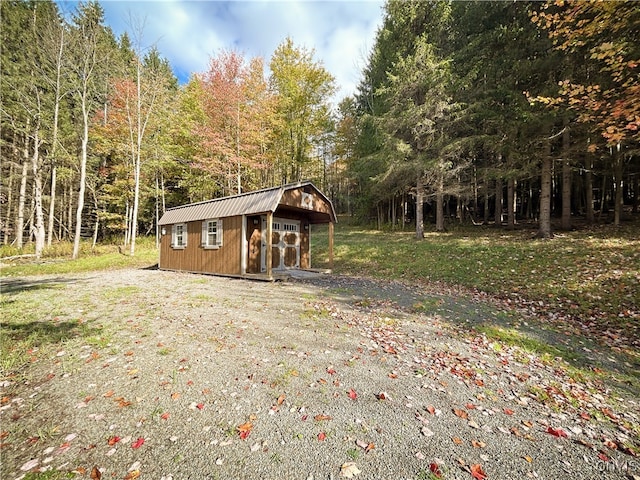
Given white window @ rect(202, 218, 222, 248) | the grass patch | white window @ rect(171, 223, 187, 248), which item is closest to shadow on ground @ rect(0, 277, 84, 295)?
white window @ rect(171, 223, 187, 248)

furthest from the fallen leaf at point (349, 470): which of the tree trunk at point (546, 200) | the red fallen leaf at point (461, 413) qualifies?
the tree trunk at point (546, 200)

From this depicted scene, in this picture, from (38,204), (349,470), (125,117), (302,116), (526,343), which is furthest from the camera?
(302,116)

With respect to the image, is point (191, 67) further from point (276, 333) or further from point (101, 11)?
point (276, 333)

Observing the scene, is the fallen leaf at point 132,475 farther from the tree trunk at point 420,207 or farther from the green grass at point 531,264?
the tree trunk at point 420,207

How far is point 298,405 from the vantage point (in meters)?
2.85

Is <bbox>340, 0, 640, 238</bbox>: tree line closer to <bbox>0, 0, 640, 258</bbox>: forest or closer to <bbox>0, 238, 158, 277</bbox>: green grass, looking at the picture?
<bbox>0, 0, 640, 258</bbox>: forest

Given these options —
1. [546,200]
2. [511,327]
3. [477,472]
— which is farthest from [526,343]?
[546,200]

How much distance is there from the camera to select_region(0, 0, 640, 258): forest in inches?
459

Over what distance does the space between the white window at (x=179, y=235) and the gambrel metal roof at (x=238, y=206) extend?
0.86 ft

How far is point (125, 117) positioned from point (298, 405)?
2058 cm

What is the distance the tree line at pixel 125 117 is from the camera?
1446cm

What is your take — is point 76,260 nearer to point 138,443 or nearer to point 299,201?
point 299,201

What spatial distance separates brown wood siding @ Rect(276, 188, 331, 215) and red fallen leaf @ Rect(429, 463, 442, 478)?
8691 millimetres

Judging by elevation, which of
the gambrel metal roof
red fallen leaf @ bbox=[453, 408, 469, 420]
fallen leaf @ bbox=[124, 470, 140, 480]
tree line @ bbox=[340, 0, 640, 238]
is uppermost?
tree line @ bbox=[340, 0, 640, 238]
